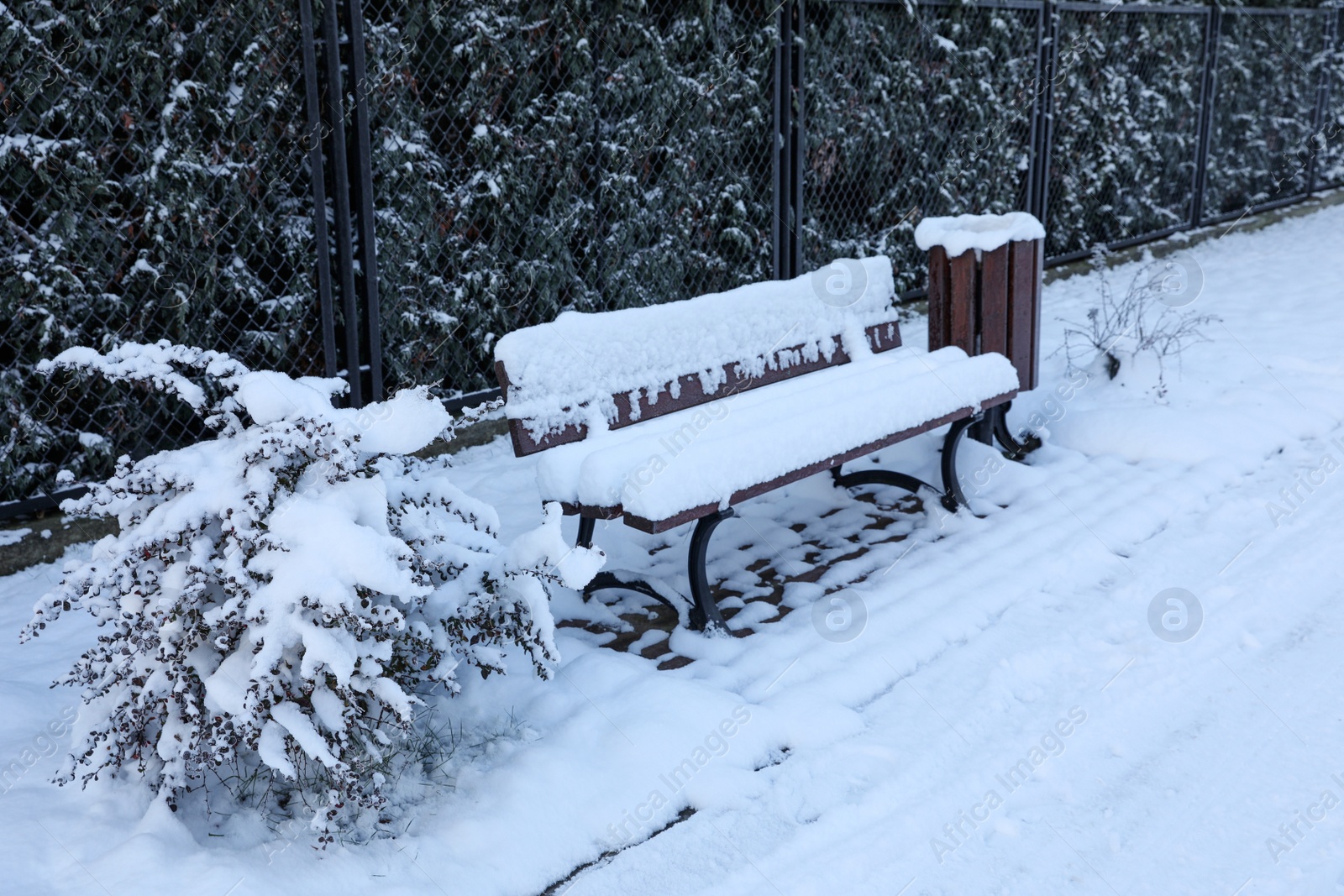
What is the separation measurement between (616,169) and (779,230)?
3.69 ft

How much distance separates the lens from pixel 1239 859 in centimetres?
221

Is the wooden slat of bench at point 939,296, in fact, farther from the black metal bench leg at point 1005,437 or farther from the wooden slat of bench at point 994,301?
the black metal bench leg at point 1005,437

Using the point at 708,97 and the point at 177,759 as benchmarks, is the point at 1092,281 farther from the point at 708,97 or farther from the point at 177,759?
the point at 177,759

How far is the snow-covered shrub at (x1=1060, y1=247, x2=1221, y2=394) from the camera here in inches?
200

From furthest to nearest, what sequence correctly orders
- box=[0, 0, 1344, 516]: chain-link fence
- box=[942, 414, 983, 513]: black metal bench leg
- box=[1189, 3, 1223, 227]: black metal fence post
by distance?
1. box=[1189, 3, 1223, 227]: black metal fence post
2. box=[942, 414, 983, 513]: black metal bench leg
3. box=[0, 0, 1344, 516]: chain-link fence

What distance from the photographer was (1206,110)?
9.62 meters

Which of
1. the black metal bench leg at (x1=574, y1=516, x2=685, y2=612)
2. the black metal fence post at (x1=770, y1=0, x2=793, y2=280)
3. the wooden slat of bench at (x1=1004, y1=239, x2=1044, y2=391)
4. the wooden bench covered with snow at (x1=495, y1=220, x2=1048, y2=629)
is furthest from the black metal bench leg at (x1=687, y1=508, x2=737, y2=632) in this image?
the black metal fence post at (x1=770, y1=0, x2=793, y2=280)

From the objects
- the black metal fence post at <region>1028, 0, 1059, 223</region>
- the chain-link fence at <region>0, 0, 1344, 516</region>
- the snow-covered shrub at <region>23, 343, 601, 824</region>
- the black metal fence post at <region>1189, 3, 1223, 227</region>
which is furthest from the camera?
the black metal fence post at <region>1189, 3, 1223, 227</region>

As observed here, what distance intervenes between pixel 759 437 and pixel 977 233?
180cm

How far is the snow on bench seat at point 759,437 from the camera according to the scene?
2887 millimetres

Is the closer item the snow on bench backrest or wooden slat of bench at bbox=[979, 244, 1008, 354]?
the snow on bench backrest

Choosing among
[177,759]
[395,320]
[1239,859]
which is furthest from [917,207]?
[177,759]

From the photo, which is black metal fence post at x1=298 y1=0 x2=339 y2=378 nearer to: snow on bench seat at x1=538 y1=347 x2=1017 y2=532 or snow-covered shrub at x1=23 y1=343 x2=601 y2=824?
snow on bench seat at x1=538 y1=347 x2=1017 y2=532

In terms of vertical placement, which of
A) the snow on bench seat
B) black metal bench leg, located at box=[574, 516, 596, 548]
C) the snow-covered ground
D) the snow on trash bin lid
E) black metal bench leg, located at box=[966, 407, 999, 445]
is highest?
the snow on trash bin lid
